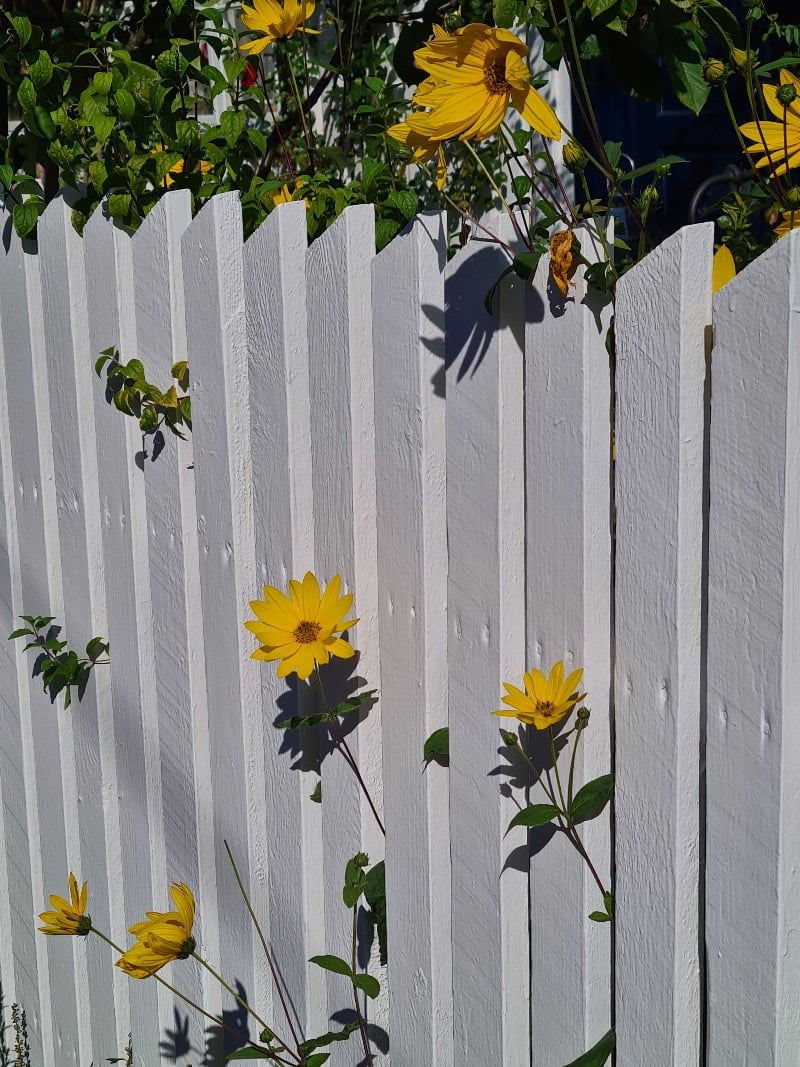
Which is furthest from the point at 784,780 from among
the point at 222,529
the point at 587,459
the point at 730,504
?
the point at 222,529

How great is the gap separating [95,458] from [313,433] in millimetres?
630

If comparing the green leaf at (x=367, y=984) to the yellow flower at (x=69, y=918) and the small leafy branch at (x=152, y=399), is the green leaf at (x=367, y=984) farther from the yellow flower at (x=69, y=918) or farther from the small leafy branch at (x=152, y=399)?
the small leafy branch at (x=152, y=399)

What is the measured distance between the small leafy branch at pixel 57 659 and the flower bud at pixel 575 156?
4.19ft

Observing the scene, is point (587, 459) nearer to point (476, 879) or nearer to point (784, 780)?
point (784, 780)

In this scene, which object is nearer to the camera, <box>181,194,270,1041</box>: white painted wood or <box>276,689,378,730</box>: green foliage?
<box>276,689,378,730</box>: green foliage

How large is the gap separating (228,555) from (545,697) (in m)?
0.64

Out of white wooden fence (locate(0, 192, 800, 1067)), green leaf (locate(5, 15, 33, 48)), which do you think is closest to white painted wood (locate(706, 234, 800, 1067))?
white wooden fence (locate(0, 192, 800, 1067))

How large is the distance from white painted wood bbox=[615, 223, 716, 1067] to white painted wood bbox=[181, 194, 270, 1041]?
65 centimetres

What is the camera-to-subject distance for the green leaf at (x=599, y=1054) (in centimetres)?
133

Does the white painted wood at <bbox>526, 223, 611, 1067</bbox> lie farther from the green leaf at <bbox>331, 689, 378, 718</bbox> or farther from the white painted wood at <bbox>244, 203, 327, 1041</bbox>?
the white painted wood at <bbox>244, 203, 327, 1041</bbox>

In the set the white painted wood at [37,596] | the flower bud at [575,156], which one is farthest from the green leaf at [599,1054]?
the white painted wood at [37,596]

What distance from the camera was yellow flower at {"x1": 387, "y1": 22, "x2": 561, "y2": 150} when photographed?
1104 millimetres

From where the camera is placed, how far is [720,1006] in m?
1.23

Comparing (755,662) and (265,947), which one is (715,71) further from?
(265,947)
